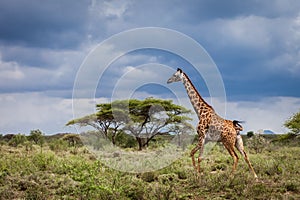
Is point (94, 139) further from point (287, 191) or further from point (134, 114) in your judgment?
point (287, 191)

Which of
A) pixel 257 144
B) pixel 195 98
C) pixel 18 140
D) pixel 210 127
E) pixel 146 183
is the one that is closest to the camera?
pixel 146 183

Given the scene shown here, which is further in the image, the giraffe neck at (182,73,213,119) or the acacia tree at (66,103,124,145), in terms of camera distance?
the acacia tree at (66,103,124,145)

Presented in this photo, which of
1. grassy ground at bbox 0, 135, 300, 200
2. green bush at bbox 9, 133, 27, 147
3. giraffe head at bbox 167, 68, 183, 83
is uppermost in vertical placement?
giraffe head at bbox 167, 68, 183, 83

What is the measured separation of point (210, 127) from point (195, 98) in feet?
3.45

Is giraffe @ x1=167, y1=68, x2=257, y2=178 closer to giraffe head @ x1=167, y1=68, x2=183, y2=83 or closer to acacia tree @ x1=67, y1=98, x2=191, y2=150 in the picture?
giraffe head @ x1=167, y1=68, x2=183, y2=83

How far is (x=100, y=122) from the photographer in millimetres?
30047

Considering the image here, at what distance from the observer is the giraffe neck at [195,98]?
448 inches

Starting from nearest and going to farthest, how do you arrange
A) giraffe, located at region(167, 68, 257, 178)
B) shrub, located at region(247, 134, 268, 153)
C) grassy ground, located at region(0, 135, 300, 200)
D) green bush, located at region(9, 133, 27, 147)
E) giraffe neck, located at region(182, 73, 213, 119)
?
1. grassy ground, located at region(0, 135, 300, 200)
2. giraffe, located at region(167, 68, 257, 178)
3. giraffe neck, located at region(182, 73, 213, 119)
4. shrub, located at region(247, 134, 268, 153)
5. green bush, located at region(9, 133, 27, 147)

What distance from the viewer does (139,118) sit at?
28047mm

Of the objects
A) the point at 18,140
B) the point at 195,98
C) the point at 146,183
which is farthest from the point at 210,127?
the point at 18,140

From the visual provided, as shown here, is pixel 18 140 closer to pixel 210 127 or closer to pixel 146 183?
pixel 146 183

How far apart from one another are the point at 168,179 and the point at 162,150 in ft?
21.4

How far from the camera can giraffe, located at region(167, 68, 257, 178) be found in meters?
10.9

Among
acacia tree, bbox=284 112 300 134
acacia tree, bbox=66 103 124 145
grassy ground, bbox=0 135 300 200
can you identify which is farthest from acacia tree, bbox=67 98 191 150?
grassy ground, bbox=0 135 300 200
